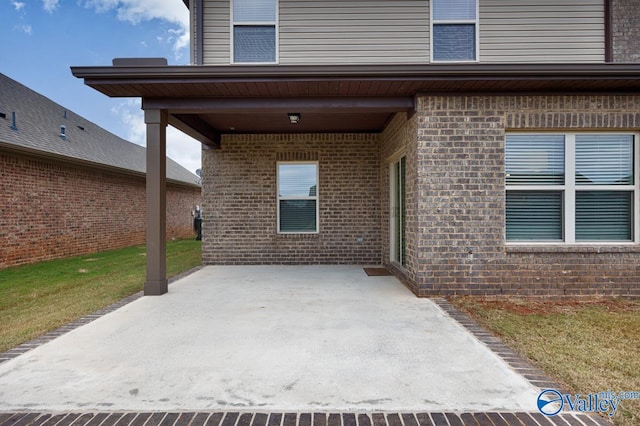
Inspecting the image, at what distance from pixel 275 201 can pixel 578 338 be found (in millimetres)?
5745

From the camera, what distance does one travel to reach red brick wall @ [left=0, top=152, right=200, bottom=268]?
7.50 meters

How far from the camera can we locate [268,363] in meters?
2.70

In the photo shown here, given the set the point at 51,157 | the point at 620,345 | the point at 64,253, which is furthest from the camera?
the point at 64,253

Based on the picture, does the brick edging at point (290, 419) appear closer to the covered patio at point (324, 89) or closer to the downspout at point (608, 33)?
the covered patio at point (324, 89)

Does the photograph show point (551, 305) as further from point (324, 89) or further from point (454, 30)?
point (454, 30)

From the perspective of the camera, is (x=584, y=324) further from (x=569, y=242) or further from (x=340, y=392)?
(x=340, y=392)

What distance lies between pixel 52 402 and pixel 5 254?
723cm

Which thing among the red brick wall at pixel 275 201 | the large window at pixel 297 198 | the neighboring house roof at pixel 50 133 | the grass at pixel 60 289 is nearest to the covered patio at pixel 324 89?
the grass at pixel 60 289

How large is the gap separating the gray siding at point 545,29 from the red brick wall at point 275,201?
117 inches

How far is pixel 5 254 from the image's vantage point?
7.34 meters

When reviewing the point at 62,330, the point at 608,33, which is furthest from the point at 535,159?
the point at 62,330

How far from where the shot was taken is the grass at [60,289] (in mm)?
3727

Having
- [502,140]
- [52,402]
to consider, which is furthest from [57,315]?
[502,140]

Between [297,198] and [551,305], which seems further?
[297,198]
